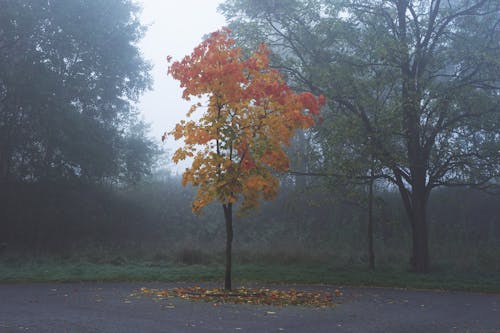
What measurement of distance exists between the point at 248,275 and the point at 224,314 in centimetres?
744

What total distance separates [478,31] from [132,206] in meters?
19.0

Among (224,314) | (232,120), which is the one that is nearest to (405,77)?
(232,120)

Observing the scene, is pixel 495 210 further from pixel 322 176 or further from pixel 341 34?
pixel 341 34

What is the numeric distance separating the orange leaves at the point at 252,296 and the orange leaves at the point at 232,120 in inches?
83.9

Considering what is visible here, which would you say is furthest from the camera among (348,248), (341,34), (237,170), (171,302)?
(348,248)

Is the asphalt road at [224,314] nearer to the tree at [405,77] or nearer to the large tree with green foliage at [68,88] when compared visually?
the tree at [405,77]

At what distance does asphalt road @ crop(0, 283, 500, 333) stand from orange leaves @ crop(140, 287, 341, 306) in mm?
439

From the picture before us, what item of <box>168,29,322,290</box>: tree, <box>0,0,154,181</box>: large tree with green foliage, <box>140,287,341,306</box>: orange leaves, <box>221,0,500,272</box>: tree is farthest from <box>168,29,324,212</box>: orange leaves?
<box>0,0,154,181</box>: large tree with green foliage

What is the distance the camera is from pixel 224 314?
9.22 meters

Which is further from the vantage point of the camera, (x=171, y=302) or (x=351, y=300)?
(x=351, y=300)

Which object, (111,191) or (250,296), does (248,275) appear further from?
(111,191)

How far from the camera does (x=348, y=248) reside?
918 inches

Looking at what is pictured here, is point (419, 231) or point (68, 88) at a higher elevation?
point (68, 88)

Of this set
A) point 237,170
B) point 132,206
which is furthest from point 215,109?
point 132,206
